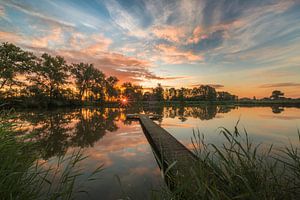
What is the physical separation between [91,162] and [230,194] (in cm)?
429

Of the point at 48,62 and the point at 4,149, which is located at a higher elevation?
the point at 48,62

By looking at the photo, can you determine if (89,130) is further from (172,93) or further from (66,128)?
(172,93)

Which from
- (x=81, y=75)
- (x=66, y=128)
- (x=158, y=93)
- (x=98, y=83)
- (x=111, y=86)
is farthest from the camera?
(x=158, y=93)

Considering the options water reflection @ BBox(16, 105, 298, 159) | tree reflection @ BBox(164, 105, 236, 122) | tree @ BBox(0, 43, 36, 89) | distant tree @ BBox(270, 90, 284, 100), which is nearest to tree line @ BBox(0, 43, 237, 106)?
tree @ BBox(0, 43, 36, 89)

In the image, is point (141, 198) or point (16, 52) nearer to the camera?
point (141, 198)

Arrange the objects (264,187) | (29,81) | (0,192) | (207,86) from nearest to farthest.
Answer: (264,187), (0,192), (29,81), (207,86)

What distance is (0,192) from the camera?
1.50 meters

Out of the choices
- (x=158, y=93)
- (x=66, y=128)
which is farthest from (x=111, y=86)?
(x=66, y=128)

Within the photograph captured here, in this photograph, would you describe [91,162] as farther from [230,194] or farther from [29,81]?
[29,81]

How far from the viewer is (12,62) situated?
24.5 metres

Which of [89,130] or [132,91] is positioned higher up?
[132,91]

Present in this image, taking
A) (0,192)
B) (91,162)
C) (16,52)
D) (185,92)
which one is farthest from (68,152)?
(185,92)

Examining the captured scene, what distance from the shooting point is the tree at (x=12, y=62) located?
22812 mm

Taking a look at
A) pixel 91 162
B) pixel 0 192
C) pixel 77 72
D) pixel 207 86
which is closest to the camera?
pixel 0 192
